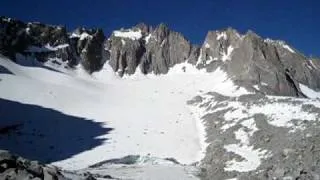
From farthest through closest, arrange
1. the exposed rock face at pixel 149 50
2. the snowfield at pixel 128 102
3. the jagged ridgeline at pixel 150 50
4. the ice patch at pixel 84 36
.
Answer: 1. the ice patch at pixel 84 36
2. the exposed rock face at pixel 149 50
3. the jagged ridgeline at pixel 150 50
4. the snowfield at pixel 128 102

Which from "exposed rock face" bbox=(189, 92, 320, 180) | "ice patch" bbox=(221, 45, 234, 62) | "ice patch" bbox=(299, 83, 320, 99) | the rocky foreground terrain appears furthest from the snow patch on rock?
"exposed rock face" bbox=(189, 92, 320, 180)

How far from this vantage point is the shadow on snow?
58688 millimetres

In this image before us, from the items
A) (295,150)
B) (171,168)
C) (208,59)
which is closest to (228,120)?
(171,168)

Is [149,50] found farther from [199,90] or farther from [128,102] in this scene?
[128,102]

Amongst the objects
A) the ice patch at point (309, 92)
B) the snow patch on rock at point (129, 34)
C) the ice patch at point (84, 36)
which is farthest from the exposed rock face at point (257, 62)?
the ice patch at point (84, 36)

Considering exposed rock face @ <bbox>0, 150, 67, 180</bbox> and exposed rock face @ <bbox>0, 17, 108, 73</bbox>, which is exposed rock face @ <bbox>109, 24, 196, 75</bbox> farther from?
exposed rock face @ <bbox>0, 150, 67, 180</bbox>

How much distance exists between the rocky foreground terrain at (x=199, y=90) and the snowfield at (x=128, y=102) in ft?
1.46

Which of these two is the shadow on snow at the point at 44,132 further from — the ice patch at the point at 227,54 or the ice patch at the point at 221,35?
the ice patch at the point at 221,35

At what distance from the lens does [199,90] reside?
4102 inches

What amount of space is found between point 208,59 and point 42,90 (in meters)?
52.3

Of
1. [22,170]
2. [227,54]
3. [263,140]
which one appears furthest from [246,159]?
[227,54]

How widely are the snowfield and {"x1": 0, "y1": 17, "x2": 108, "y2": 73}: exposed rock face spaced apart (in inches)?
199

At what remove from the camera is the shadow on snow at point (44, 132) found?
5869 centimetres

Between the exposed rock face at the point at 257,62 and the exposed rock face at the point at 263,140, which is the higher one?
the exposed rock face at the point at 257,62
